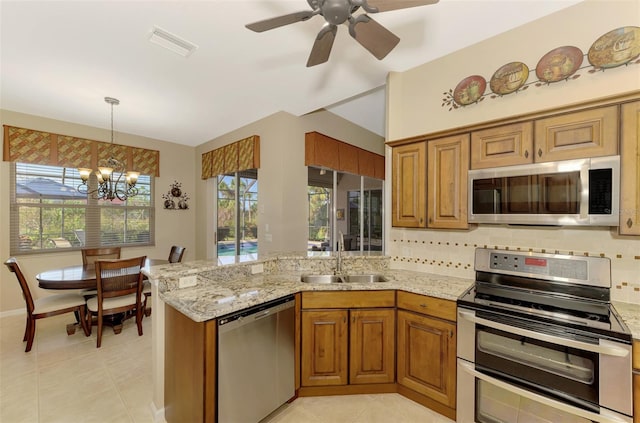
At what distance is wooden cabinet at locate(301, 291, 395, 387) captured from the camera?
6.87 feet

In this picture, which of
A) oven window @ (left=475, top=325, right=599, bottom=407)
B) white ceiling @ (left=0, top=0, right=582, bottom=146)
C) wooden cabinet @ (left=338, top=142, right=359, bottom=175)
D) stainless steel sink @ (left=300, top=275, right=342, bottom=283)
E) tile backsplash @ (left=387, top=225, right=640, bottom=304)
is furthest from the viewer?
wooden cabinet @ (left=338, top=142, right=359, bottom=175)

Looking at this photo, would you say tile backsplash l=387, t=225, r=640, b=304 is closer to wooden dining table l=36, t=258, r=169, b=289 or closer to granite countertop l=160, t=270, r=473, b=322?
granite countertop l=160, t=270, r=473, b=322

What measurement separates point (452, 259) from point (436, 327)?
Result: 74 centimetres

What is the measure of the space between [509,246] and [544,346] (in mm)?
851

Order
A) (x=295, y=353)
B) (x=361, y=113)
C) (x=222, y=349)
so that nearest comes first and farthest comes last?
(x=222, y=349) < (x=295, y=353) < (x=361, y=113)

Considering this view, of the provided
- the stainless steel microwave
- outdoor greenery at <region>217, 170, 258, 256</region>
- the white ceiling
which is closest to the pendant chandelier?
the white ceiling

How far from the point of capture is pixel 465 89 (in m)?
2.37

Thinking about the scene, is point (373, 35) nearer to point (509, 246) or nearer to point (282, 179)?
point (509, 246)

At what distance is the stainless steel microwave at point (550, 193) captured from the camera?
1579mm

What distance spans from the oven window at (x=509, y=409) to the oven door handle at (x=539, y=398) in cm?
6

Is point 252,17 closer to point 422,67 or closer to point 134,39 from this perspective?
point 134,39

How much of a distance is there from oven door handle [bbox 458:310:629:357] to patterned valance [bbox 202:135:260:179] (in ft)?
11.3

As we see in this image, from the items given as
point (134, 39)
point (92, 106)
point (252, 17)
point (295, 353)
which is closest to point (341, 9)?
point (252, 17)

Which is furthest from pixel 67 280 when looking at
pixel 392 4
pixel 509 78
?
pixel 509 78
